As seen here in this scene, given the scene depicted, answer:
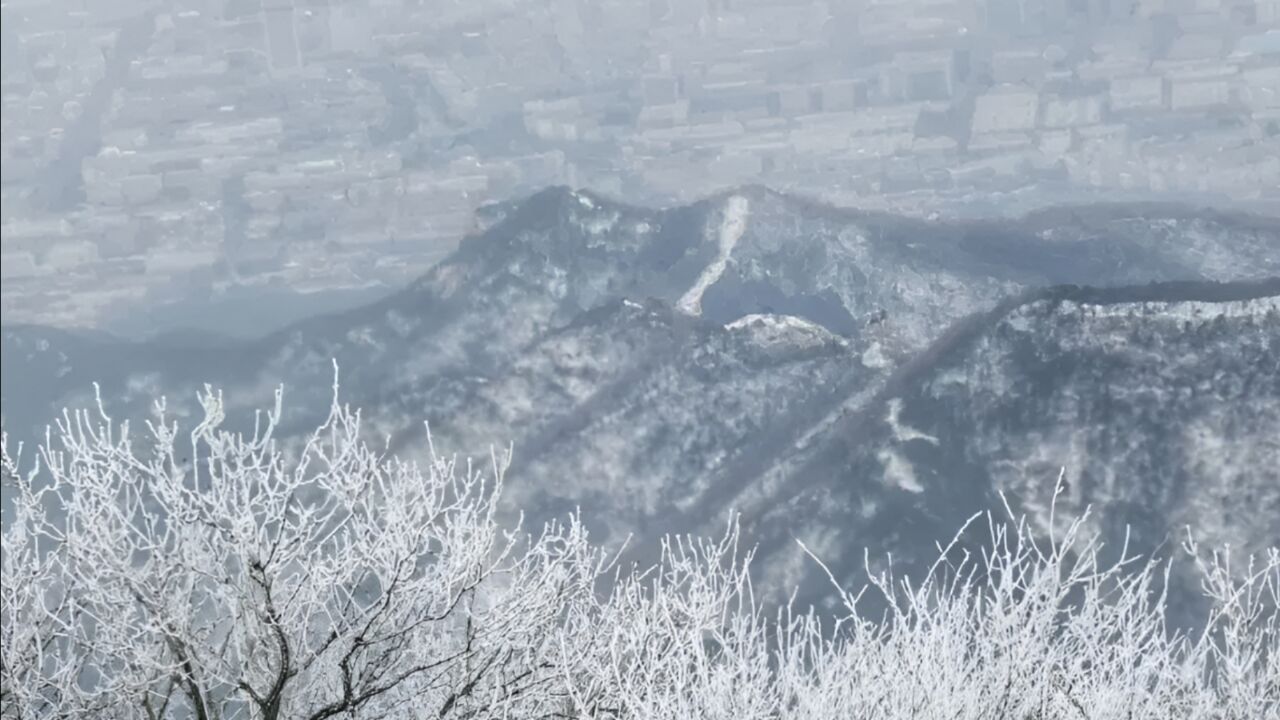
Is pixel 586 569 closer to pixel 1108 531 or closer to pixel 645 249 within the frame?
pixel 1108 531

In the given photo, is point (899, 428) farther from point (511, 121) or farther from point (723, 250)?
point (511, 121)

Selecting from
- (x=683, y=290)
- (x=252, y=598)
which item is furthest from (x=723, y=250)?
(x=252, y=598)

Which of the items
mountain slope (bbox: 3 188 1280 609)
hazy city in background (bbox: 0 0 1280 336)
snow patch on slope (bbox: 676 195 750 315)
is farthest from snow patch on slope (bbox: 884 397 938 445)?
snow patch on slope (bbox: 676 195 750 315)

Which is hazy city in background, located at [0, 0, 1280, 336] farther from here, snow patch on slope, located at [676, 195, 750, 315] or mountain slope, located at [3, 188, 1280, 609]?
mountain slope, located at [3, 188, 1280, 609]

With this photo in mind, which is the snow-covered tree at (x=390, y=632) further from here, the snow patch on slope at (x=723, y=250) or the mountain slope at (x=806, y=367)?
the snow patch on slope at (x=723, y=250)

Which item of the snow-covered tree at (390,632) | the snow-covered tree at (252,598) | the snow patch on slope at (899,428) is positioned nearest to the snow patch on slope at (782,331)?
the snow patch on slope at (899,428)
